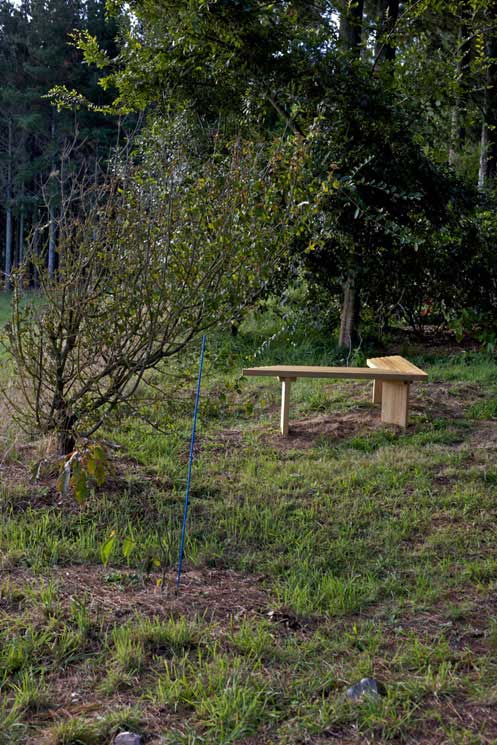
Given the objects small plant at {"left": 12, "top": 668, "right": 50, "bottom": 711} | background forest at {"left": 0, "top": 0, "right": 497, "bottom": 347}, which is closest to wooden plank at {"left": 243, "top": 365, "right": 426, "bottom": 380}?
background forest at {"left": 0, "top": 0, "right": 497, "bottom": 347}

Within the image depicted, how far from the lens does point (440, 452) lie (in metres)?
5.36

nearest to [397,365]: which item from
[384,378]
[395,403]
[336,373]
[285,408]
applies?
[395,403]

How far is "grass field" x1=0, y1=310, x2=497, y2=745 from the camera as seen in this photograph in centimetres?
244

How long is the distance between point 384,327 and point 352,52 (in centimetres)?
321

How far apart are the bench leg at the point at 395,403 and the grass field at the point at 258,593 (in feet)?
0.86

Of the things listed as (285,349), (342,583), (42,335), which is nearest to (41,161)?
(285,349)

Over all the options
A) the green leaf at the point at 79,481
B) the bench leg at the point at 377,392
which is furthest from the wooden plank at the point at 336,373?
the green leaf at the point at 79,481

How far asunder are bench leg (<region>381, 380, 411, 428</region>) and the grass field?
→ 26 cm

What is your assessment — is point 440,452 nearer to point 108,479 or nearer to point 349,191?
point 108,479

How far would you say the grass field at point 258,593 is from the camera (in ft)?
8.01

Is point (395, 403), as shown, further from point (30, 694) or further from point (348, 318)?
point (30, 694)

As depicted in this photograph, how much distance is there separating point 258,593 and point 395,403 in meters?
2.99

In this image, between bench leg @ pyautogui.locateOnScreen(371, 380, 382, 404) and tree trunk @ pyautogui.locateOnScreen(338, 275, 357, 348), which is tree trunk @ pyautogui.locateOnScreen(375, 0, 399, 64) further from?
bench leg @ pyautogui.locateOnScreen(371, 380, 382, 404)

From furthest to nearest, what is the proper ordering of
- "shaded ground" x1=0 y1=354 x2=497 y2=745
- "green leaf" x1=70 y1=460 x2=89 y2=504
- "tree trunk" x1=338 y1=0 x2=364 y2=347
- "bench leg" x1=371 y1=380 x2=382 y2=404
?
"tree trunk" x1=338 y1=0 x2=364 y2=347
"bench leg" x1=371 y1=380 x2=382 y2=404
"green leaf" x1=70 y1=460 x2=89 y2=504
"shaded ground" x1=0 y1=354 x2=497 y2=745
